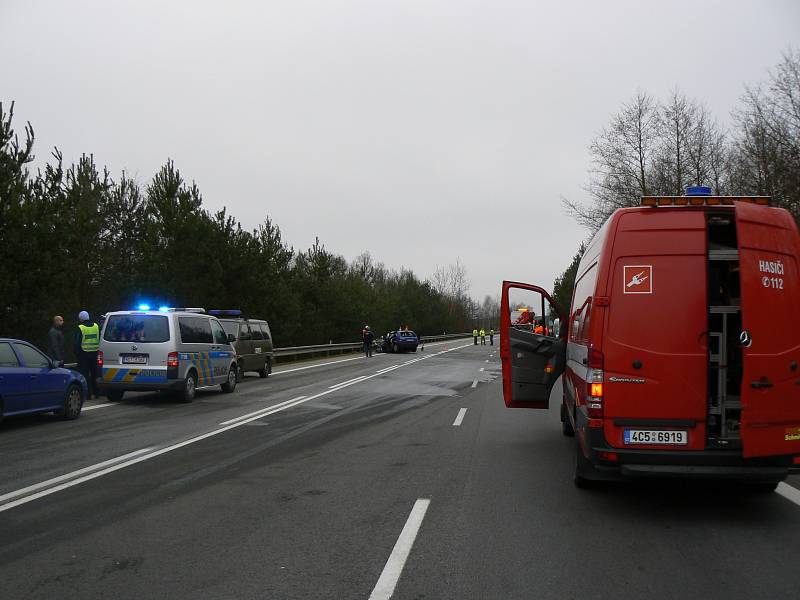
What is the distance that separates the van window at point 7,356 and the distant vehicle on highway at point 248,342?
9.17 metres

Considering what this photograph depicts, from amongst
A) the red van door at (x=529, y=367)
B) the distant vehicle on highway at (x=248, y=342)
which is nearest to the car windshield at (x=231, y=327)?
the distant vehicle on highway at (x=248, y=342)

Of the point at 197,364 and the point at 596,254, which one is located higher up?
the point at 596,254

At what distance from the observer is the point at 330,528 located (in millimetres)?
5578

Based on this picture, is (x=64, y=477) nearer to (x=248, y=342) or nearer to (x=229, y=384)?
(x=229, y=384)

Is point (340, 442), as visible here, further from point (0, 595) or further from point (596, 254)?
point (0, 595)

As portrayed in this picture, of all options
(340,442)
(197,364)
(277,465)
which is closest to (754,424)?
(277,465)

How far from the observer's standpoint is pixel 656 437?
5.71 m

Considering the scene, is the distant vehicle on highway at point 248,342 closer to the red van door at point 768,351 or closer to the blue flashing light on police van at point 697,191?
the blue flashing light on police van at point 697,191

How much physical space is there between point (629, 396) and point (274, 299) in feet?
89.9

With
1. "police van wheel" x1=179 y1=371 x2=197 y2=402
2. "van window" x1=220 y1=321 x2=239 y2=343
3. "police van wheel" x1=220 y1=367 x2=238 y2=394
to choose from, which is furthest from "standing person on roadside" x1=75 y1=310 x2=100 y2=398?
"van window" x1=220 y1=321 x2=239 y2=343

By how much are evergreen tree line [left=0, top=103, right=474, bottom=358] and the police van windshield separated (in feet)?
9.41

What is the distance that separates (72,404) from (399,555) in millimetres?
9260

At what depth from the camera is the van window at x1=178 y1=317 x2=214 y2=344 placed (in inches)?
598

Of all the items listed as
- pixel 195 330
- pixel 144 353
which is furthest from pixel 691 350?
pixel 195 330
